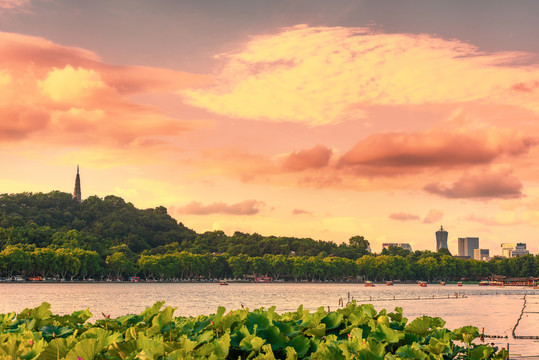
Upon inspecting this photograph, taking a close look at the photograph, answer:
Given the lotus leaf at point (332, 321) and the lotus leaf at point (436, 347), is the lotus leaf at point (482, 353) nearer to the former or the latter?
the lotus leaf at point (436, 347)

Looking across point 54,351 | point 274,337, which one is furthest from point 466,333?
point 54,351

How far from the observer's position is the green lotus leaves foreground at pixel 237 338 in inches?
325

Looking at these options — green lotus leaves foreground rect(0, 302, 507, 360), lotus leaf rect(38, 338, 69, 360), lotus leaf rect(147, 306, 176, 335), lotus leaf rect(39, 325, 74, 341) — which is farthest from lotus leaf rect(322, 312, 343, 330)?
lotus leaf rect(38, 338, 69, 360)

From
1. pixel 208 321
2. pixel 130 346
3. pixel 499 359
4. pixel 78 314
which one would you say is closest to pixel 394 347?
pixel 499 359

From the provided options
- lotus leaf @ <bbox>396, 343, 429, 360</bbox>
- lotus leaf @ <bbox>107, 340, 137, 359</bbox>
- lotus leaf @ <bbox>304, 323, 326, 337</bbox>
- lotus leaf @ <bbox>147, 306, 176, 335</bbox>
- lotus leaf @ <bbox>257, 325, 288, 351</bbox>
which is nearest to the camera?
lotus leaf @ <bbox>107, 340, 137, 359</bbox>

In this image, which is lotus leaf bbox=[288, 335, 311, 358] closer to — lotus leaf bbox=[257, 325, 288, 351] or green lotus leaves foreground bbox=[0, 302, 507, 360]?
green lotus leaves foreground bbox=[0, 302, 507, 360]

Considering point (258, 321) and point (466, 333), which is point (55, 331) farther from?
point (466, 333)

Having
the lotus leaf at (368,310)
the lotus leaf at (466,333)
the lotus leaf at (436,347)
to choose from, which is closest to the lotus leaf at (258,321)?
the lotus leaf at (436,347)

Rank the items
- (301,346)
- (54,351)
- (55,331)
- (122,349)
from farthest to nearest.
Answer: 1. (55,331)
2. (301,346)
3. (122,349)
4. (54,351)

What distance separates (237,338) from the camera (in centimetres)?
980

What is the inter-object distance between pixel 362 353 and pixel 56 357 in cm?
416

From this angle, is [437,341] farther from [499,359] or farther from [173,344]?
[173,344]

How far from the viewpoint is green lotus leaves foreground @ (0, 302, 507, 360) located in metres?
8.26

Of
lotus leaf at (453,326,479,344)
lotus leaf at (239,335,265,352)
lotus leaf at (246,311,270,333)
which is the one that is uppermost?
lotus leaf at (246,311,270,333)
